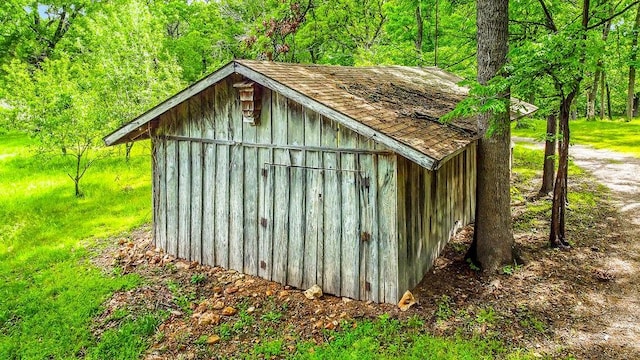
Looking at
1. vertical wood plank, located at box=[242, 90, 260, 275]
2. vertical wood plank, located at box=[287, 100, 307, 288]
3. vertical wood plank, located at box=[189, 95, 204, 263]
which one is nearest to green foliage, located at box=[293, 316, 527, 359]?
vertical wood plank, located at box=[287, 100, 307, 288]

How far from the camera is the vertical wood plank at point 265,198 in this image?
7.07m

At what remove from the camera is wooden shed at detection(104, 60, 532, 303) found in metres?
6.14

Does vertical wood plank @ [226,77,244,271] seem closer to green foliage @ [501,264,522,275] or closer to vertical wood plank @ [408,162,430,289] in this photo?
vertical wood plank @ [408,162,430,289]

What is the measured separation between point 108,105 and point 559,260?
14278mm

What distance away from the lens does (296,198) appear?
6.92m

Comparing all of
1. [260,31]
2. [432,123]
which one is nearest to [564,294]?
[432,123]

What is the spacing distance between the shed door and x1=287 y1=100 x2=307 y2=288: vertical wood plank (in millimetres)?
16

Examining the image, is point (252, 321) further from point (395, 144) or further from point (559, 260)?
point (559, 260)

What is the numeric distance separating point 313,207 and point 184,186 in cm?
294

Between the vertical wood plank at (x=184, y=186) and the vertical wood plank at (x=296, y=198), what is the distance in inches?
91.7

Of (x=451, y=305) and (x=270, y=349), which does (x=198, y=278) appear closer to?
(x=270, y=349)

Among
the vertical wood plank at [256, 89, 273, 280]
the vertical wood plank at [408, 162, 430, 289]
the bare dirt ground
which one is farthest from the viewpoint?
the vertical wood plank at [256, 89, 273, 280]

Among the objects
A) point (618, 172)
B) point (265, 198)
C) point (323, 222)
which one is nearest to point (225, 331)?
point (323, 222)

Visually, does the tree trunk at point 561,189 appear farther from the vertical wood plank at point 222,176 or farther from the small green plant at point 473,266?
the vertical wood plank at point 222,176
